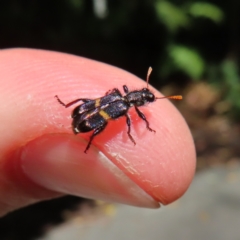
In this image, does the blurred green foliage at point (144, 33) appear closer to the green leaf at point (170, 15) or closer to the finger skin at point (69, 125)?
the green leaf at point (170, 15)

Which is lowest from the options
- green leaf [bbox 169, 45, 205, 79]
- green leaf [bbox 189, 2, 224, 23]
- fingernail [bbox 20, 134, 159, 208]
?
green leaf [bbox 169, 45, 205, 79]

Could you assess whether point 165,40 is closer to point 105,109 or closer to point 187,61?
point 187,61

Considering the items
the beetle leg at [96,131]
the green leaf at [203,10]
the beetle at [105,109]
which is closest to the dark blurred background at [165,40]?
the green leaf at [203,10]

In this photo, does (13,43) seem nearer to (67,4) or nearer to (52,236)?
(67,4)

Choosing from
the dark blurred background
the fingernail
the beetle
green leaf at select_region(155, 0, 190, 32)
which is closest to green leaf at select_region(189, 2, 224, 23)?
the dark blurred background

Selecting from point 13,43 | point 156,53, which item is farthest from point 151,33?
point 13,43

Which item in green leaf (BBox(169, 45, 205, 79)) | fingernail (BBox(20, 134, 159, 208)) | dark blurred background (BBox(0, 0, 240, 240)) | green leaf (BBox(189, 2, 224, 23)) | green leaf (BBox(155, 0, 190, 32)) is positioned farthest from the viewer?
green leaf (BBox(169, 45, 205, 79))

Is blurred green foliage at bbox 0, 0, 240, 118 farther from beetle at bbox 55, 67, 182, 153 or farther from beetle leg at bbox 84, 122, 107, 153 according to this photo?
beetle leg at bbox 84, 122, 107, 153

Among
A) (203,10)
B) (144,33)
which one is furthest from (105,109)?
(144,33)
